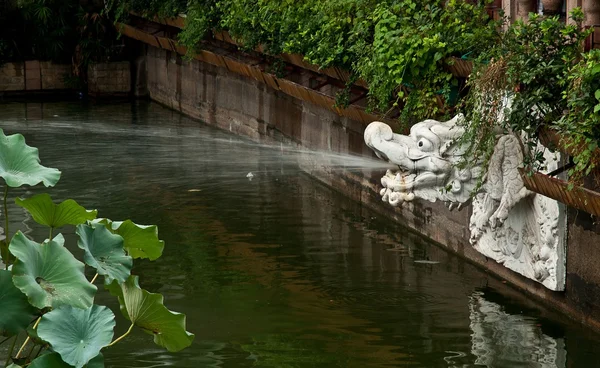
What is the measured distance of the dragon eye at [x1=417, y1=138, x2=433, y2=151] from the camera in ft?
28.7

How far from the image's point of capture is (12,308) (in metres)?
3.98

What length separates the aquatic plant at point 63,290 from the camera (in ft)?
Result: 12.7

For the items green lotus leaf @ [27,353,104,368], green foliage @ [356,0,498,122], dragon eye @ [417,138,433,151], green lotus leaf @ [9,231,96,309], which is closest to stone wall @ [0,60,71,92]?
green foliage @ [356,0,498,122]

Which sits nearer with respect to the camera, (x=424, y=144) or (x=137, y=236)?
(x=137, y=236)

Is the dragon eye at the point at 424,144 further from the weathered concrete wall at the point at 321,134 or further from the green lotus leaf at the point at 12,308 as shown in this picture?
the green lotus leaf at the point at 12,308

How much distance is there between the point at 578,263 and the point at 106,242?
15.5 feet

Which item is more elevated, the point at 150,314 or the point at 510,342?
the point at 150,314

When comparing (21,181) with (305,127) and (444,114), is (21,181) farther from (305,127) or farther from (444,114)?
(305,127)

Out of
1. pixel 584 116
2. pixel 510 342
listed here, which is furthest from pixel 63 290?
pixel 510 342

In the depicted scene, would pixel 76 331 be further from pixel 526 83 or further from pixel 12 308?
pixel 526 83

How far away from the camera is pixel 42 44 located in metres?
22.4

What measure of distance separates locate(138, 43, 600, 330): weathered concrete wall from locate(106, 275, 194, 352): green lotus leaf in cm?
436

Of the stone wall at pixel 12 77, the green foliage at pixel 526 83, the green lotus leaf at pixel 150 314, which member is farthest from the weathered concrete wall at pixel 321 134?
the green lotus leaf at pixel 150 314

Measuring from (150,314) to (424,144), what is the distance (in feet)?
15.8
